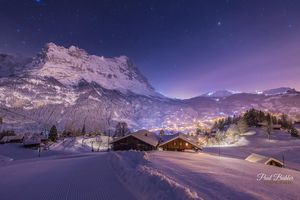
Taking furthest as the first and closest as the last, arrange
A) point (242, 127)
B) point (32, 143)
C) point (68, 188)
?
point (242, 127), point (32, 143), point (68, 188)

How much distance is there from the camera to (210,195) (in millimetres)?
17094

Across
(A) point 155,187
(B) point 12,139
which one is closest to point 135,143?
(A) point 155,187

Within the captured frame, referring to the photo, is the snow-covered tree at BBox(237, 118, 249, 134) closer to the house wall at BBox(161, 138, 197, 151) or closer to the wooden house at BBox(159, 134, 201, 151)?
the wooden house at BBox(159, 134, 201, 151)

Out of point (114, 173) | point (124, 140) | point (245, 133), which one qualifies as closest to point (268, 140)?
point (245, 133)

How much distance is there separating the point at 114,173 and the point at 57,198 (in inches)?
321

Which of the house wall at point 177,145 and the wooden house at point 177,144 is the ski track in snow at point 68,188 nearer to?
the wooden house at point 177,144

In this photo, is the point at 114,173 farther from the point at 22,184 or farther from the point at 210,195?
the point at 210,195

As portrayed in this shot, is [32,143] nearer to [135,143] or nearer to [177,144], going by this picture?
[135,143]
